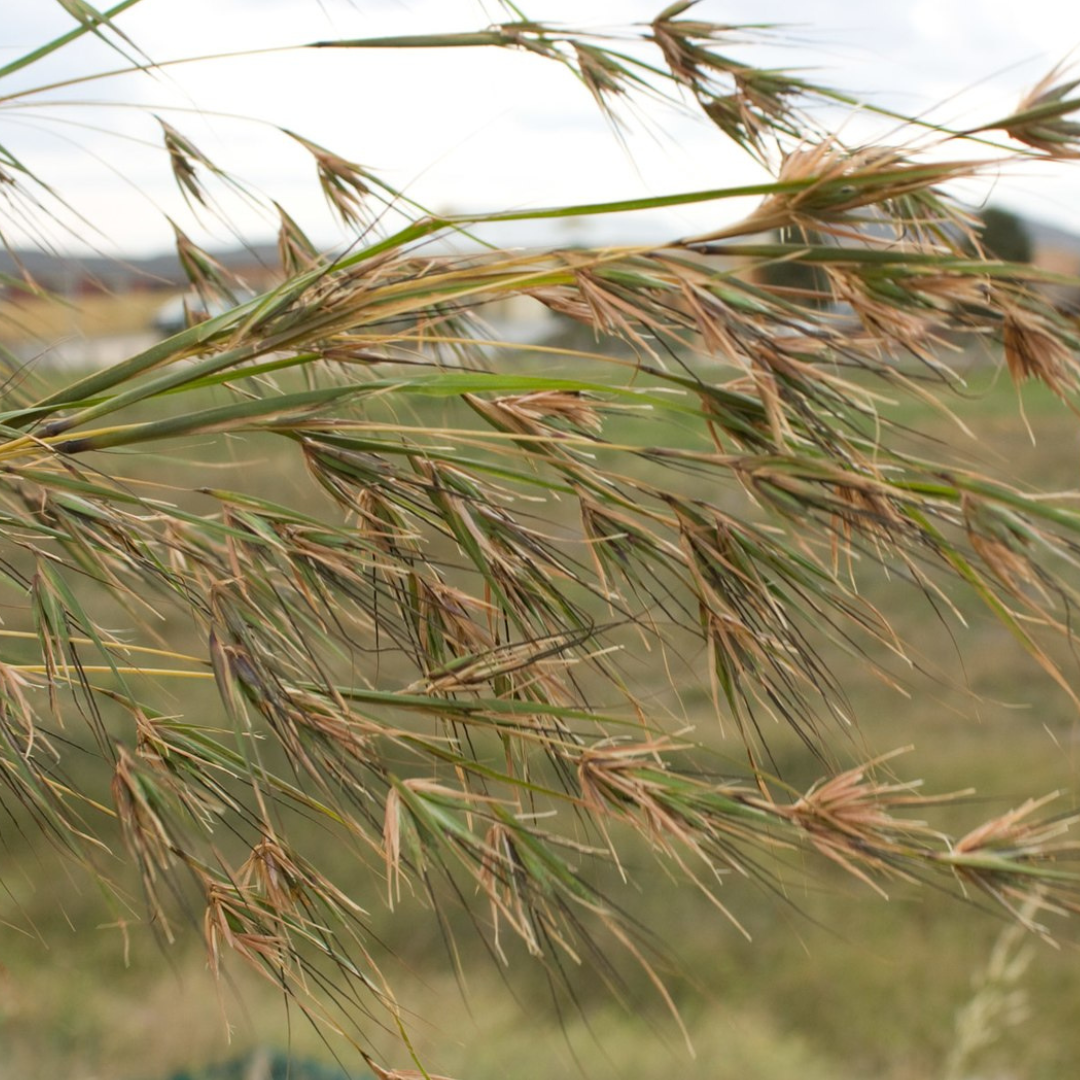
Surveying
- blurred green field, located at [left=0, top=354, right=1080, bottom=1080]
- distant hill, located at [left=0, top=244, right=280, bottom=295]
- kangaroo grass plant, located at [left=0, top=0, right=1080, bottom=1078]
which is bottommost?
blurred green field, located at [left=0, top=354, right=1080, bottom=1080]

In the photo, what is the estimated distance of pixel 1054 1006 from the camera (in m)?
2.97

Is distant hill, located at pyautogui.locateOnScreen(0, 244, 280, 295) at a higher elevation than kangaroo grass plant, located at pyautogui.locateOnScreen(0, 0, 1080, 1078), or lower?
higher

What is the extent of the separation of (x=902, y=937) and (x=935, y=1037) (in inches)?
19.6

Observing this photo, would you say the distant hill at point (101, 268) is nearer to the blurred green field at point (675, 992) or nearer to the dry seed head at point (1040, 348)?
the blurred green field at point (675, 992)

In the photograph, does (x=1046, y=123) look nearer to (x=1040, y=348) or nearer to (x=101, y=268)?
(x=1040, y=348)

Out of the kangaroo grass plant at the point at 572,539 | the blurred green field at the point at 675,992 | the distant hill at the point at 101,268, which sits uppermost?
the distant hill at the point at 101,268

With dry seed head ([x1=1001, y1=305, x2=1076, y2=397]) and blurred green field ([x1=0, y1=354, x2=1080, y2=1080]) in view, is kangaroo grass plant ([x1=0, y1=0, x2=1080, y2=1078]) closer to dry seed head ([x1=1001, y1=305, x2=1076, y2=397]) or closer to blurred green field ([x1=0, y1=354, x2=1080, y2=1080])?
dry seed head ([x1=1001, y1=305, x2=1076, y2=397])

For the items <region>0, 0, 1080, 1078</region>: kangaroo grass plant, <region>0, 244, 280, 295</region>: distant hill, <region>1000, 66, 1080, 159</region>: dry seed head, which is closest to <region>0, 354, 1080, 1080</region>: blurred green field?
<region>0, 244, 280, 295</region>: distant hill

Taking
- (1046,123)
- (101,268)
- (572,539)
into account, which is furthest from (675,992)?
(1046,123)

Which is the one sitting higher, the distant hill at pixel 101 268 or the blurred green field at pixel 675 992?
the distant hill at pixel 101 268

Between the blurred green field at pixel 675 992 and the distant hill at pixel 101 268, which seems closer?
the distant hill at pixel 101 268

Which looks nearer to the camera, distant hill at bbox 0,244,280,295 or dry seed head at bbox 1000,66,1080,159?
dry seed head at bbox 1000,66,1080,159

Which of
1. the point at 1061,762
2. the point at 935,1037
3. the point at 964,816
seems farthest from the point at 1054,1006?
the point at 1061,762

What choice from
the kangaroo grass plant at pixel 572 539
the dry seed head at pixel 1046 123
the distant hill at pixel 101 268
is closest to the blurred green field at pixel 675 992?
the distant hill at pixel 101 268
